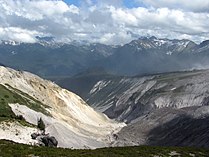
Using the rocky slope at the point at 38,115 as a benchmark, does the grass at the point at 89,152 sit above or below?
above

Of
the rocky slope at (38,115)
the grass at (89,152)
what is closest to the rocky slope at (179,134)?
the rocky slope at (38,115)

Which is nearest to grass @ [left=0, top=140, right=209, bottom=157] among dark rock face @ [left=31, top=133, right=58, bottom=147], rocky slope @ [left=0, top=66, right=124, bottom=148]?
rocky slope @ [left=0, top=66, right=124, bottom=148]

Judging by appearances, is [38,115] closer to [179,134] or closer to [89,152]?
[179,134]

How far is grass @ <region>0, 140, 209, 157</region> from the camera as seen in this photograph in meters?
42.2

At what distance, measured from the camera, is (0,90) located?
13100 centimetres

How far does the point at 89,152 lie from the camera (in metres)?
47.5

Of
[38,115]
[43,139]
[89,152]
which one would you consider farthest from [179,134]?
[89,152]

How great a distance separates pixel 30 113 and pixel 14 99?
234 inches

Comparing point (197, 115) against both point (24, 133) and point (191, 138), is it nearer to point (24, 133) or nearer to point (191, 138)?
point (191, 138)

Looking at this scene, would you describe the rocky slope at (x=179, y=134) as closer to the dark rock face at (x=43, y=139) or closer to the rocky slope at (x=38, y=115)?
the rocky slope at (x=38, y=115)

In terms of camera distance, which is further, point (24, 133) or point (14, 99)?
point (14, 99)

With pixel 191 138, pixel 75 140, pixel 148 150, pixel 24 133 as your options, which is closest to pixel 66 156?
pixel 148 150

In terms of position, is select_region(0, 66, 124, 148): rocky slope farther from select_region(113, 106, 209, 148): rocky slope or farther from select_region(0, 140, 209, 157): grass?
select_region(0, 140, 209, 157): grass

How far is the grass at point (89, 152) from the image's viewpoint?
4225 centimetres
